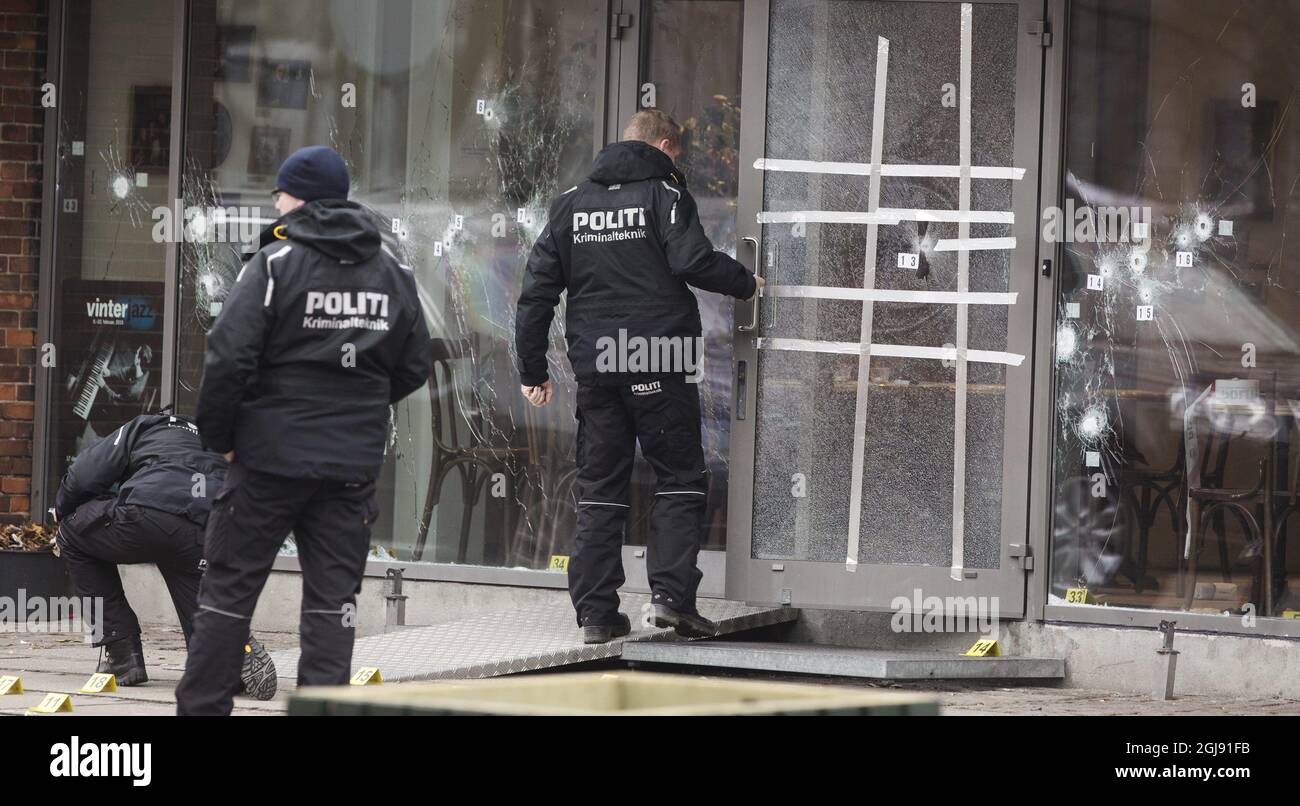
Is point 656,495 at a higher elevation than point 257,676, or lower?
higher

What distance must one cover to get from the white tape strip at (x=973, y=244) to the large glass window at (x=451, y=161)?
1.74m

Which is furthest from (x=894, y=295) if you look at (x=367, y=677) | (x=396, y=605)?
(x=367, y=677)

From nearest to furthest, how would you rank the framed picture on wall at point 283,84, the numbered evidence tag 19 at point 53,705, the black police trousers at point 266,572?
the black police trousers at point 266,572 < the numbered evidence tag 19 at point 53,705 < the framed picture on wall at point 283,84

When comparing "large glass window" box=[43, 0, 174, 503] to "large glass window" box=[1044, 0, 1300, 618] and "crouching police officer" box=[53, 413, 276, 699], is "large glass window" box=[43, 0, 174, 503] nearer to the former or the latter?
"crouching police officer" box=[53, 413, 276, 699]

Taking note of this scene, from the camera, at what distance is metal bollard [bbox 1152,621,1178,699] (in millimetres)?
6785

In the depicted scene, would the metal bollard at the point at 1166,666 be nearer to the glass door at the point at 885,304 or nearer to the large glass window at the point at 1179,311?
the large glass window at the point at 1179,311

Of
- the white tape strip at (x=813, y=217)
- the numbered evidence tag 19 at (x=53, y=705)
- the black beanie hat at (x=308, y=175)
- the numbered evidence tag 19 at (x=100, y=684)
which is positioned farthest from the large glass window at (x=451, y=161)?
the black beanie hat at (x=308, y=175)

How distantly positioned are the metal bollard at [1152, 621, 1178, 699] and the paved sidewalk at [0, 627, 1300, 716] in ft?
0.21

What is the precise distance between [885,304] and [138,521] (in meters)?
3.20

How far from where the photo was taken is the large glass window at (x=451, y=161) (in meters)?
8.20

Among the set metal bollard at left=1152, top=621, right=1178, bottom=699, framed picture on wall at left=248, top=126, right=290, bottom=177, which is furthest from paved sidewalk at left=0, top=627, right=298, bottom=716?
metal bollard at left=1152, top=621, right=1178, bottom=699

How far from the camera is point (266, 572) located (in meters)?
5.23

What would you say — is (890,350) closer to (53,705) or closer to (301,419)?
(301,419)
